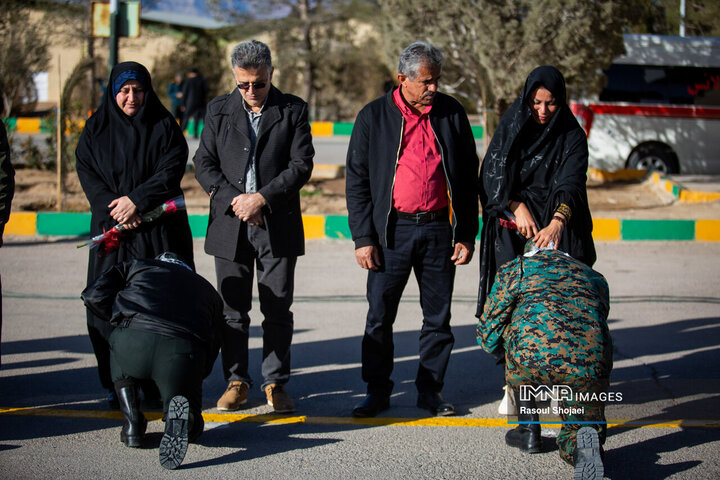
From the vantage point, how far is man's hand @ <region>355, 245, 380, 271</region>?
420cm

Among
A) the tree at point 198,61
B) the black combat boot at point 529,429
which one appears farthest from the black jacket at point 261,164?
the tree at point 198,61

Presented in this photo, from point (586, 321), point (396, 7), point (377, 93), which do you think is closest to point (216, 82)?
point (377, 93)

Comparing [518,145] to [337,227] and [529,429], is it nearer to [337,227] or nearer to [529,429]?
[529,429]

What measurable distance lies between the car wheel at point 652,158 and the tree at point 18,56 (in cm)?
1302

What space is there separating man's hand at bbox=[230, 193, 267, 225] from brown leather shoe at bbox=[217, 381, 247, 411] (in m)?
0.95

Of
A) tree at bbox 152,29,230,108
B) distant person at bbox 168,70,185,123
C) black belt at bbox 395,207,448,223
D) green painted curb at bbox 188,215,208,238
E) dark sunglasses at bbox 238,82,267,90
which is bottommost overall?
green painted curb at bbox 188,215,208,238

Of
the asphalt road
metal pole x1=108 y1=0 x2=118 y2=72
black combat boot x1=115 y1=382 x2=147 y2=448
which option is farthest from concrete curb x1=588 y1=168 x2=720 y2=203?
black combat boot x1=115 y1=382 x2=147 y2=448

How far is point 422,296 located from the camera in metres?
4.38

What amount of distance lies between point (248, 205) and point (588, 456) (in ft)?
6.88

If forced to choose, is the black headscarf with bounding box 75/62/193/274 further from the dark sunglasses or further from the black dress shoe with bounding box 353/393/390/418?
the black dress shoe with bounding box 353/393/390/418

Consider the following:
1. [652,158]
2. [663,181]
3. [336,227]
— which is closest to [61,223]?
[336,227]

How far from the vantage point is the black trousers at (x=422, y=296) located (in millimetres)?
4215

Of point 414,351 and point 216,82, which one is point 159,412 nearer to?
point 414,351

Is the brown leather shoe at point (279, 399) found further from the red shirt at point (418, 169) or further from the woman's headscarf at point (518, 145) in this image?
the woman's headscarf at point (518, 145)
